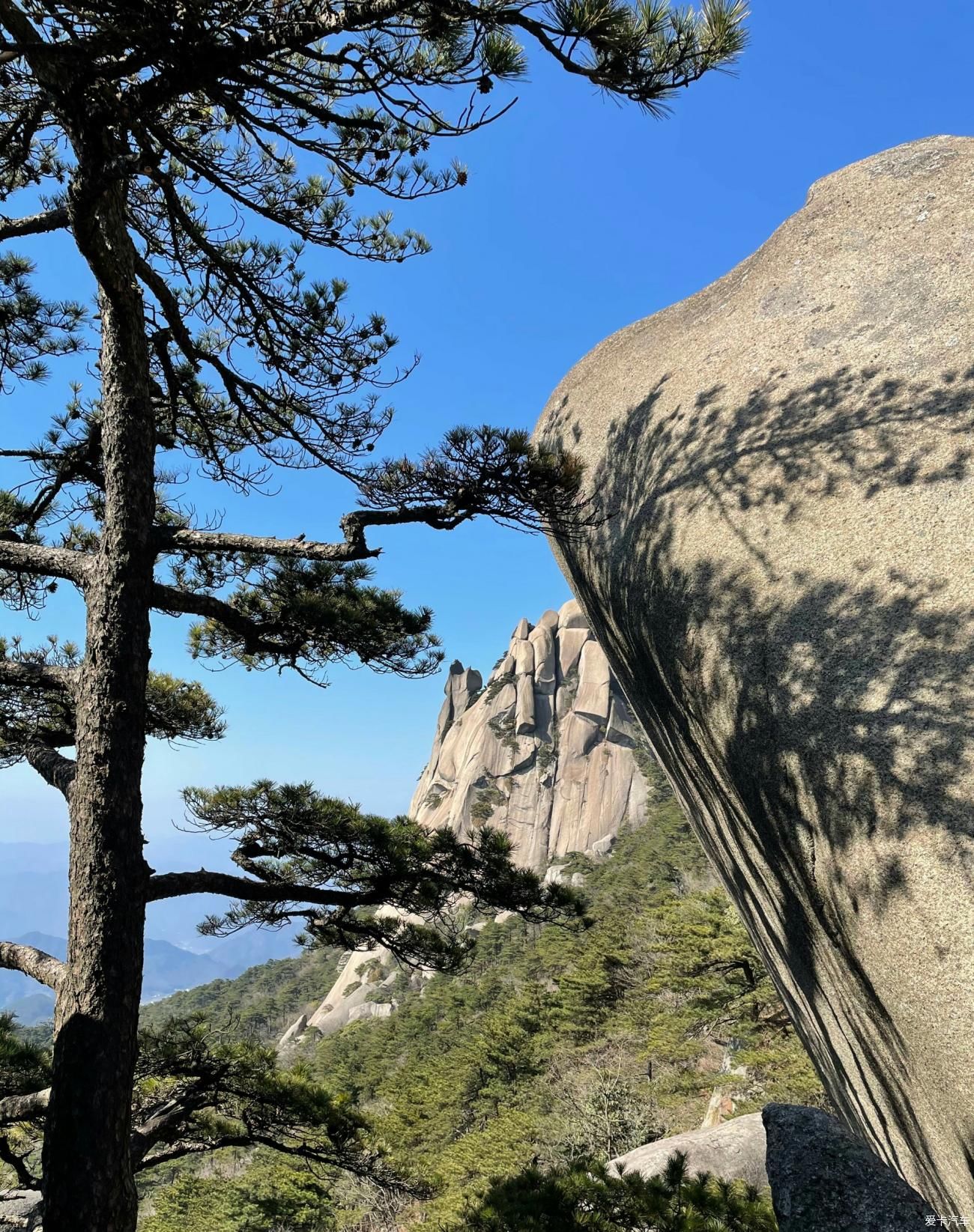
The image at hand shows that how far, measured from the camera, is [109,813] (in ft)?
10.3

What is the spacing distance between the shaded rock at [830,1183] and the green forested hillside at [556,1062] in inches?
60.9

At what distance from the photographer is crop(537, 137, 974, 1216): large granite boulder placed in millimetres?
2150

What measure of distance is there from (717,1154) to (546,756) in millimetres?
42979

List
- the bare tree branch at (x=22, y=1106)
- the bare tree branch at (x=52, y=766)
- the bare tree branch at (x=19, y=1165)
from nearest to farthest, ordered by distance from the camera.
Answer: the bare tree branch at (x=22, y=1106) < the bare tree branch at (x=52, y=766) < the bare tree branch at (x=19, y=1165)

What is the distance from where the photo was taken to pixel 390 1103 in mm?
22109

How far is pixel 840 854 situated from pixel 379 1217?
624 inches

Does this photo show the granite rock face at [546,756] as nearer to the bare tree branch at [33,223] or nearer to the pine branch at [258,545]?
the pine branch at [258,545]

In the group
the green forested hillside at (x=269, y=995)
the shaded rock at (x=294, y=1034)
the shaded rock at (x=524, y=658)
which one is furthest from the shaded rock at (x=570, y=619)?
the shaded rock at (x=294, y=1034)

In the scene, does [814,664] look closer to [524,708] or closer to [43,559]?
[43,559]

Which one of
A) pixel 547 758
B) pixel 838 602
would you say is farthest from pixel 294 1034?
pixel 838 602

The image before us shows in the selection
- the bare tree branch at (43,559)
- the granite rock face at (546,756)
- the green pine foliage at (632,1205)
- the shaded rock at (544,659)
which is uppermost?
the shaded rock at (544,659)

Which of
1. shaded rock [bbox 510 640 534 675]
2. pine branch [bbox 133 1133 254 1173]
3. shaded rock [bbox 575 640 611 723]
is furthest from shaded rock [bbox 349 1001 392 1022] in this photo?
pine branch [bbox 133 1133 254 1173]

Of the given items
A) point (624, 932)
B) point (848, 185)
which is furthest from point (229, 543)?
point (624, 932)

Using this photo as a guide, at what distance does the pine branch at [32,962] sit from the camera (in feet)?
10.3
